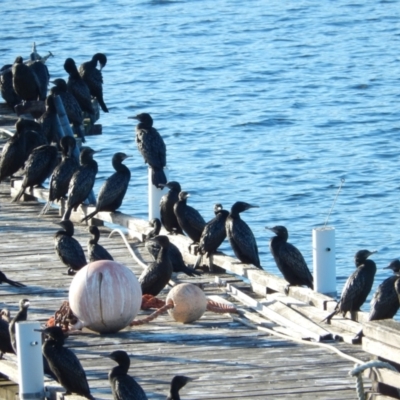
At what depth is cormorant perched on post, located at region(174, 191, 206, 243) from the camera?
14945mm

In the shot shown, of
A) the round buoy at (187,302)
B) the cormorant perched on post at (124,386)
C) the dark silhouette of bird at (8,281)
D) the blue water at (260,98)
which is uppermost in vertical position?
the cormorant perched on post at (124,386)

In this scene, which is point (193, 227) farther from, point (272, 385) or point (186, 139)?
point (186, 139)

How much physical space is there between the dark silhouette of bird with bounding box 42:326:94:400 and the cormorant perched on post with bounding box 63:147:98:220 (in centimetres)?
556

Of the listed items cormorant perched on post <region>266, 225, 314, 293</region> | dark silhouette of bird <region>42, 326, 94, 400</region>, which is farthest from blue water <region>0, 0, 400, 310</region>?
dark silhouette of bird <region>42, 326, 94, 400</region>

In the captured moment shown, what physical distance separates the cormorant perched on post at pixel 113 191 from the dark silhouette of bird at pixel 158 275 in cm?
322

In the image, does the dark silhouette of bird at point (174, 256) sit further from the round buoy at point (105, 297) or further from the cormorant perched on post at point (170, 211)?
the round buoy at point (105, 297)

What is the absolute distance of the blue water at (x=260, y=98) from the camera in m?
25.7

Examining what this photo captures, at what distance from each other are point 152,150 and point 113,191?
108 cm

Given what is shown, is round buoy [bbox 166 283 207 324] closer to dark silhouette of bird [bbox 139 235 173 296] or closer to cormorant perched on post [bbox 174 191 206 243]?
dark silhouette of bird [bbox 139 235 173 296]

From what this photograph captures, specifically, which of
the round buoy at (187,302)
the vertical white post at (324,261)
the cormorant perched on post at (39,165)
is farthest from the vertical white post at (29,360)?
the cormorant perched on post at (39,165)

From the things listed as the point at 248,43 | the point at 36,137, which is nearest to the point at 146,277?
the point at 36,137

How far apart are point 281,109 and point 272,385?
24705mm

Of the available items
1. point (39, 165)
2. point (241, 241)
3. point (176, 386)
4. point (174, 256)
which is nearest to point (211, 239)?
point (241, 241)

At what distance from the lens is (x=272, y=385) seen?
10.6 metres
